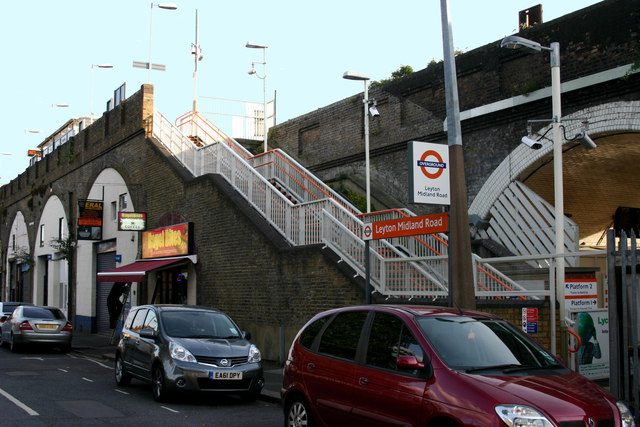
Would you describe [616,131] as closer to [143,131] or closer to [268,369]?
[268,369]

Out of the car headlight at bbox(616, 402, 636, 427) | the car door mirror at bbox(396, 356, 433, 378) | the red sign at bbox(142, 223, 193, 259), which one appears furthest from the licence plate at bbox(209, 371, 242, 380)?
the red sign at bbox(142, 223, 193, 259)

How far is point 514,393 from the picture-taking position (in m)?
5.42

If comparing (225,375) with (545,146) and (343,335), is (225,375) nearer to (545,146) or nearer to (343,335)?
(343,335)

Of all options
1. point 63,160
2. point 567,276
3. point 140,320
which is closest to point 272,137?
point 63,160

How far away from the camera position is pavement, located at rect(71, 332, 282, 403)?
38.7 ft

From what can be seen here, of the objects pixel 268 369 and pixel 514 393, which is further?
pixel 268 369

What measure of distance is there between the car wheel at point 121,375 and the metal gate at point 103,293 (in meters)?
15.9

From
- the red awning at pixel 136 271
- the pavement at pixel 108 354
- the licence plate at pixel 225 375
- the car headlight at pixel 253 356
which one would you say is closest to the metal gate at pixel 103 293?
the pavement at pixel 108 354

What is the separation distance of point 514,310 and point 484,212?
7.52 meters

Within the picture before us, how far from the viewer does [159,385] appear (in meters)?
10.9

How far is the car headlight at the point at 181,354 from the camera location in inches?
422

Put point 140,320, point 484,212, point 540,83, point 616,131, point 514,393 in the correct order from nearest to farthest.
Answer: point 514,393, point 140,320, point 616,131, point 540,83, point 484,212

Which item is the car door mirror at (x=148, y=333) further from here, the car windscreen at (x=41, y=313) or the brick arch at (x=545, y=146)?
the car windscreen at (x=41, y=313)

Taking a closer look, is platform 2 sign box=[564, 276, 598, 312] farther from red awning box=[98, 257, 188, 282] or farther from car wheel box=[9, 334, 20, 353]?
car wheel box=[9, 334, 20, 353]
